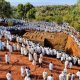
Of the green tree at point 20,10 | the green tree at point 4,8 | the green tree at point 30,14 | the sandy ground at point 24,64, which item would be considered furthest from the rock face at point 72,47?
the green tree at point 20,10

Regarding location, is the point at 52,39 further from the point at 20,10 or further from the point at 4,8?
the point at 20,10

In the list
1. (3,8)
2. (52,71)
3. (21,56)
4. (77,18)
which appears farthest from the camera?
(3,8)

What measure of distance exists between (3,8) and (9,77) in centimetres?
3455

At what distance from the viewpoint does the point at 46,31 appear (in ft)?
115

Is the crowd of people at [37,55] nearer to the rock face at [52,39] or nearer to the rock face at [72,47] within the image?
the rock face at [72,47]

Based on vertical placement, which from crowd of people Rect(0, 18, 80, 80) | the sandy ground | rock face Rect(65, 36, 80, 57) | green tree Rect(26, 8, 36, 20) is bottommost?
rock face Rect(65, 36, 80, 57)

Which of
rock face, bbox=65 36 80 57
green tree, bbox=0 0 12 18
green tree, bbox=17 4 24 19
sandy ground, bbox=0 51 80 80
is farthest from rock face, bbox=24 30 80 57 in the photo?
green tree, bbox=17 4 24 19

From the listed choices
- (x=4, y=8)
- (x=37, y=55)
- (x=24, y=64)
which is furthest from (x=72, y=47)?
(x=4, y=8)

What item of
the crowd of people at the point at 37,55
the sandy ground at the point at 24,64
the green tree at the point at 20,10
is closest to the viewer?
the crowd of people at the point at 37,55

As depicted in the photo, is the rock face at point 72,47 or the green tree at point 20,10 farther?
the green tree at point 20,10

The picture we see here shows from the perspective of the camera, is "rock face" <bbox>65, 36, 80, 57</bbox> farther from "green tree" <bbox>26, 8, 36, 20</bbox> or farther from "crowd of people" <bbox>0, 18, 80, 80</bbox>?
"green tree" <bbox>26, 8, 36, 20</bbox>

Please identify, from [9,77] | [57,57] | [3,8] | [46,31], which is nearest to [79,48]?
[57,57]

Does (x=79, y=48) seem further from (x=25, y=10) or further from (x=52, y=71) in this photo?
(x=25, y=10)

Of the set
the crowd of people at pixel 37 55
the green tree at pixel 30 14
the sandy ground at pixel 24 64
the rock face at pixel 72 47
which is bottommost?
the rock face at pixel 72 47
